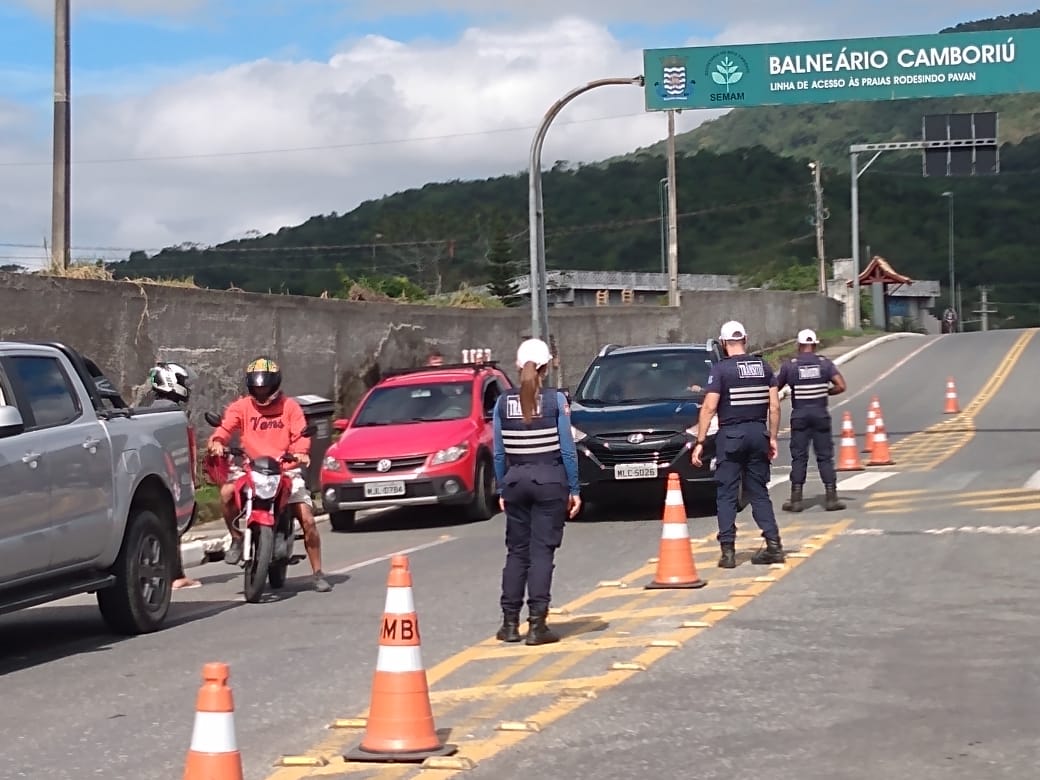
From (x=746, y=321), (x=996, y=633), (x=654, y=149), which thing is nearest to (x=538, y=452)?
(x=996, y=633)

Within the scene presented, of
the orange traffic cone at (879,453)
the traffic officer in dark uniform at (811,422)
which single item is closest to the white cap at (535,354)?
the traffic officer in dark uniform at (811,422)

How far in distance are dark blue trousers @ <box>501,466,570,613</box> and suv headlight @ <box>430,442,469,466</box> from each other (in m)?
7.81

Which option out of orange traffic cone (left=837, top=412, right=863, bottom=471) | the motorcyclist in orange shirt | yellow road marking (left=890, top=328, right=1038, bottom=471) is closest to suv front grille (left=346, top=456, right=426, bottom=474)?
the motorcyclist in orange shirt

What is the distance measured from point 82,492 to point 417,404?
9.23 meters

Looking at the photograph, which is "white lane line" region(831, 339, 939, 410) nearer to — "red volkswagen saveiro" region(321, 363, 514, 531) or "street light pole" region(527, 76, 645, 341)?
"street light pole" region(527, 76, 645, 341)

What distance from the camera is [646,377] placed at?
1841 cm

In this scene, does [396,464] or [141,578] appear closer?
[141,578]

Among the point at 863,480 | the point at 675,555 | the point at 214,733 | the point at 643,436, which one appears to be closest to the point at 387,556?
the point at 643,436

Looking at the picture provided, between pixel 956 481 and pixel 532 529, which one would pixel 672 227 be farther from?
pixel 532 529

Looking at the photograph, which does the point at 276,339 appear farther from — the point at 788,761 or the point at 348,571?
the point at 788,761

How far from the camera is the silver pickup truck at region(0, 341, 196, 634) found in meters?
9.56

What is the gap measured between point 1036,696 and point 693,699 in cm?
162

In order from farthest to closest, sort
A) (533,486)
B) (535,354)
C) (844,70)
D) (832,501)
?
(844,70) → (832,501) → (533,486) → (535,354)

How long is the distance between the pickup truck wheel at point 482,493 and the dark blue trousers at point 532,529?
26.4 feet
